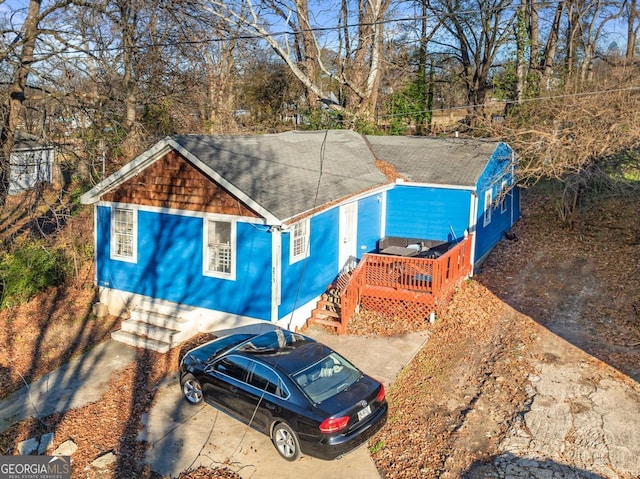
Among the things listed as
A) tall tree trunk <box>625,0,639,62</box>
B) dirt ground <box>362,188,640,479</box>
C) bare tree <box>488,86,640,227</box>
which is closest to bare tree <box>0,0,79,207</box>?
dirt ground <box>362,188,640,479</box>

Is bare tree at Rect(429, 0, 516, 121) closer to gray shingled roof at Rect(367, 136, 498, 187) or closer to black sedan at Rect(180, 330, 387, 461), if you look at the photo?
gray shingled roof at Rect(367, 136, 498, 187)

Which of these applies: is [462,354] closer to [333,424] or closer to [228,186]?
[333,424]

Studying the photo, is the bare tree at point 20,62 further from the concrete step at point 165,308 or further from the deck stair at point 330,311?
the deck stair at point 330,311

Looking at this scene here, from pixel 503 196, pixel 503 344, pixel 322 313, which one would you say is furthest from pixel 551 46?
pixel 322 313

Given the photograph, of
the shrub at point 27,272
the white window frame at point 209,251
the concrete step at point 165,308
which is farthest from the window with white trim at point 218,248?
the shrub at point 27,272

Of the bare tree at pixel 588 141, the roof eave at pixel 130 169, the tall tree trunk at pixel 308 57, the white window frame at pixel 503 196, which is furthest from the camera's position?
the tall tree trunk at pixel 308 57

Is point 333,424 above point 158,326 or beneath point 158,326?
above

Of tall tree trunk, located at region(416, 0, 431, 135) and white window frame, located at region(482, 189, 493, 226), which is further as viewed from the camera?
tall tree trunk, located at region(416, 0, 431, 135)
